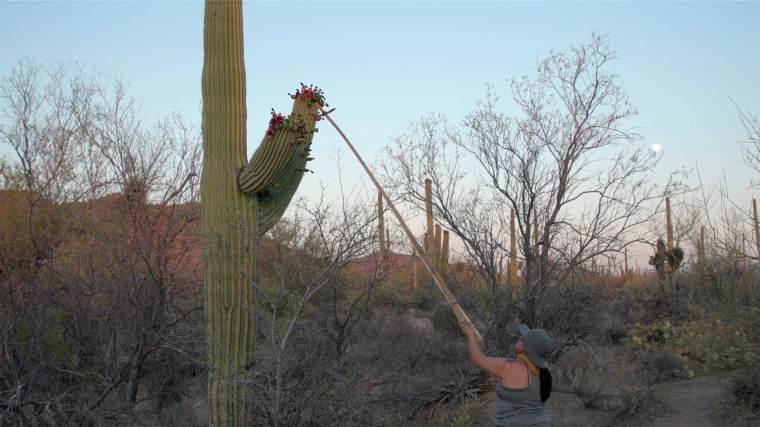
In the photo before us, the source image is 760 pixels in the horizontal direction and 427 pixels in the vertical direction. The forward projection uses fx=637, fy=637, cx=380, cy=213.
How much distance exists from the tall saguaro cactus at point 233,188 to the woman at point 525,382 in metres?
2.43

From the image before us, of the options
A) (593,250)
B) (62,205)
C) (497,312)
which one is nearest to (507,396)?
(497,312)

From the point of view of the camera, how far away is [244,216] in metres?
6.30

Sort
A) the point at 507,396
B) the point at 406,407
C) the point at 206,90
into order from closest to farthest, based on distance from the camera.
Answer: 1. the point at 507,396
2. the point at 206,90
3. the point at 406,407

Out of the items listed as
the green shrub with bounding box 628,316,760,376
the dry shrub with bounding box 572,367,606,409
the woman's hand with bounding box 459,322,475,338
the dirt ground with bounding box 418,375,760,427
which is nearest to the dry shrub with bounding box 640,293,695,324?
the green shrub with bounding box 628,316,760,376

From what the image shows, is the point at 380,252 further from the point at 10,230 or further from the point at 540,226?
the point at 10,230

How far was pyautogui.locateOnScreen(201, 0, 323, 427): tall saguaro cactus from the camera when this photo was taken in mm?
5988

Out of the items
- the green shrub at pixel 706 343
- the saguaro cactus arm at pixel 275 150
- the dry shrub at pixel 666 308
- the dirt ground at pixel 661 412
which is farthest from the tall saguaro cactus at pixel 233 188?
the dry shrub at pixel 666 308

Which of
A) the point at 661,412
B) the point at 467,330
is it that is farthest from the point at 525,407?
the point at 661,412

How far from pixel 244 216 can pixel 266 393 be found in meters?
1.81

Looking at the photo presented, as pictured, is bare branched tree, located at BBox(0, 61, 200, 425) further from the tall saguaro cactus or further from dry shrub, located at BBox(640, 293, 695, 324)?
dry shrub, located at BBox(640, 293, 695, 324)

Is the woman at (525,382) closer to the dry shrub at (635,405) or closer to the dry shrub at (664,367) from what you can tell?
the dry shrub at (635,405)

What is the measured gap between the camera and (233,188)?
6344 millimetres

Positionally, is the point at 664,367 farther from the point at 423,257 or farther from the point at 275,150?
the point at 275,150

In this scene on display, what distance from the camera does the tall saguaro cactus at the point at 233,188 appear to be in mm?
5988
